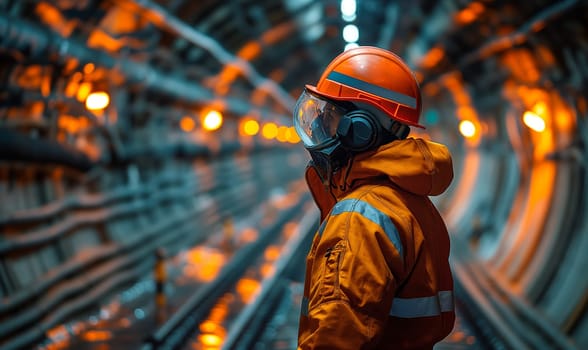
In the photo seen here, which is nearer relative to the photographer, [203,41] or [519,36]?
[519,36]

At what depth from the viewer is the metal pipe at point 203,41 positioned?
11.7 m

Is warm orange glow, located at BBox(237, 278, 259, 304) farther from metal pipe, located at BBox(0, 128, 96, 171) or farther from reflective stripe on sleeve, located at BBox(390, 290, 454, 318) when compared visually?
reflective stripe on sleeve, located at BBox(390, 290, 454, 318)

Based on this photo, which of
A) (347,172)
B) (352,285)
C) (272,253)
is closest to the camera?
(352,285)

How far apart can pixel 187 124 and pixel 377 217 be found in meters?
15.0

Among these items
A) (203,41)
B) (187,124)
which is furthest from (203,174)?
(203,41)

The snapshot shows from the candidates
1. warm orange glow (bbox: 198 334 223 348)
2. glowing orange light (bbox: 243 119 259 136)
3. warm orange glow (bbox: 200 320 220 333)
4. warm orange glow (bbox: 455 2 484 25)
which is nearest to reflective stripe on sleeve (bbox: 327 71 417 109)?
warm orange glow (bbox: 198 334 223 348)

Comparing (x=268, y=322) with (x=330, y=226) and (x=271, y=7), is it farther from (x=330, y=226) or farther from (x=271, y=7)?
(x=271, y=7)

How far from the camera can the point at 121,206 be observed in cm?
1306

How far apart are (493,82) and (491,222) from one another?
8.68 ft

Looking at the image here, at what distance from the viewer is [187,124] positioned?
17.6 meters

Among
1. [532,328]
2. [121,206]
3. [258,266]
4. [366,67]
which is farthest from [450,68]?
[366,67]

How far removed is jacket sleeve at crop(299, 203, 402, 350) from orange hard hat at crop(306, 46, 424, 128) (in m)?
0.54

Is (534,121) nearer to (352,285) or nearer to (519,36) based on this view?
(519,36)

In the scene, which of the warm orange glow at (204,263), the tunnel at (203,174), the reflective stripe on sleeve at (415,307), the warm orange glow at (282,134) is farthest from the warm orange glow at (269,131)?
the reflective stripe on sleeve at (415,307)
